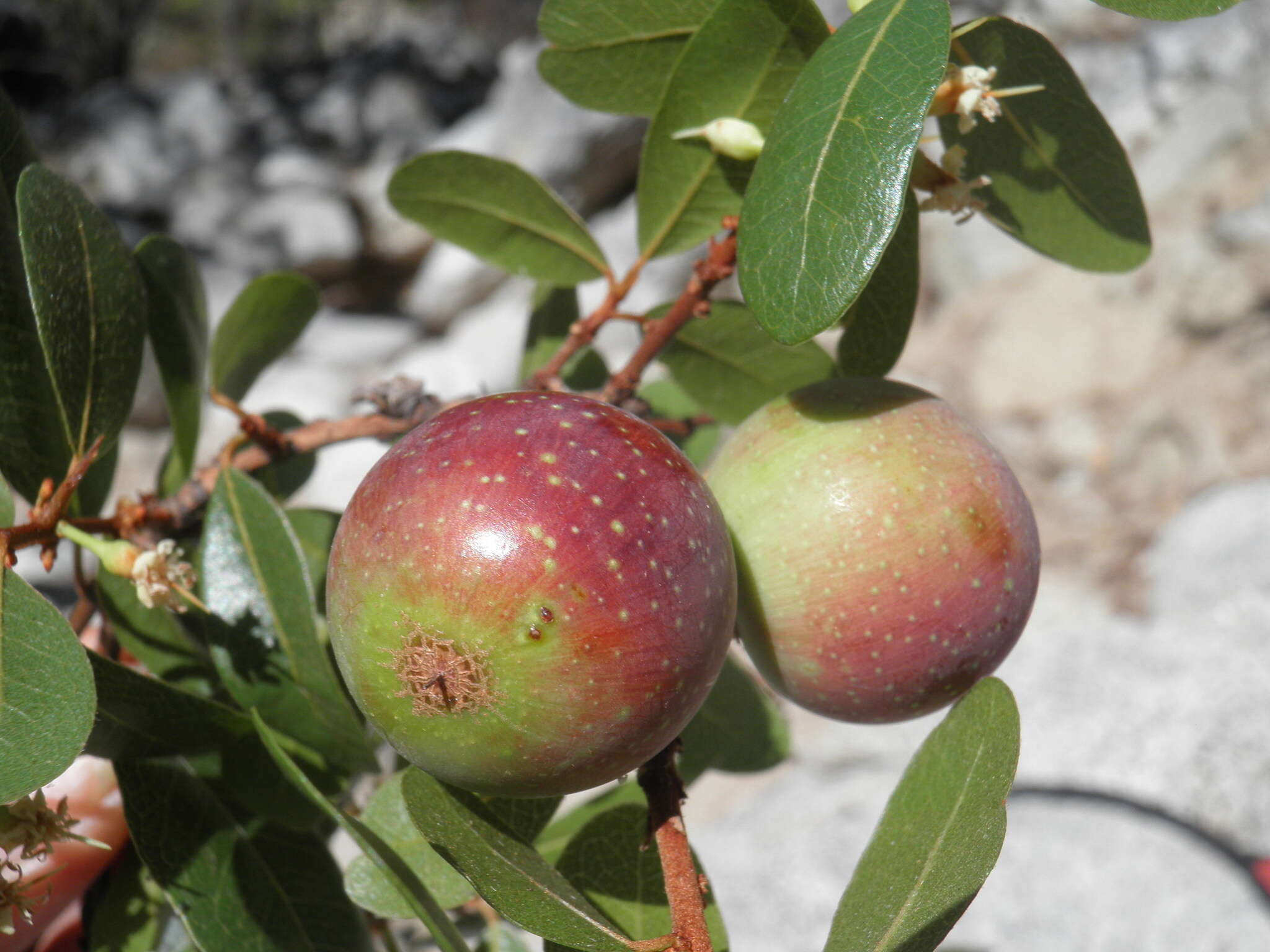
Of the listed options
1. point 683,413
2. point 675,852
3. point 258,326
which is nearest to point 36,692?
point 675,852

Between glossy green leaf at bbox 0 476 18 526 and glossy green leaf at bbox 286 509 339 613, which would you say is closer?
glossy green leaf at bbox 0 476 18 526

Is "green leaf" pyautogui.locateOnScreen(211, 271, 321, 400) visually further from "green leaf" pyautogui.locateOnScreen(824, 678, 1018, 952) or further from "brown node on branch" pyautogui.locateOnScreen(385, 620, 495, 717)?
"green leaf" pyautogui.locateOnScreen(824, 678, 1018, 952)

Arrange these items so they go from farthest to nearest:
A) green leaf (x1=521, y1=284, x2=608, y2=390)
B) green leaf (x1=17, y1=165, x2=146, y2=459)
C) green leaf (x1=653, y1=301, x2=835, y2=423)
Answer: green leaf (x1=521, y1=284, x2=608, y2=390)
green leaf (x1=653, y1=301, x2=835, y2=423)
green leaf (x1=17, y1=165, x2=146, y2=459)

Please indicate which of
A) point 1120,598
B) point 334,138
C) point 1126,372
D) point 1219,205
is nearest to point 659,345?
point 1120,598

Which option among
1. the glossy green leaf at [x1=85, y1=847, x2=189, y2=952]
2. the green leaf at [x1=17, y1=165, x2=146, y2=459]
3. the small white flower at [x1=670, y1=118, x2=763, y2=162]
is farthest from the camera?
the glossy green leaf at [x1=85, y1=847, x2=189, y2=952]

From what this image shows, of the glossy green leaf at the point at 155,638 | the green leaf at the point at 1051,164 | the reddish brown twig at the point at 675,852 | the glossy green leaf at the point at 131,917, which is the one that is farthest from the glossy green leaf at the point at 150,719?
the green leaf at the point at 1051,164

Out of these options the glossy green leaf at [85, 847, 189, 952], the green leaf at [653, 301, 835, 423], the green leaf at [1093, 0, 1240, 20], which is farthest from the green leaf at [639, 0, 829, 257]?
the glossy green leaf at [85, 847, 189, 952]

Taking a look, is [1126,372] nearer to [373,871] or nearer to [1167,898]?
[1167,898]
